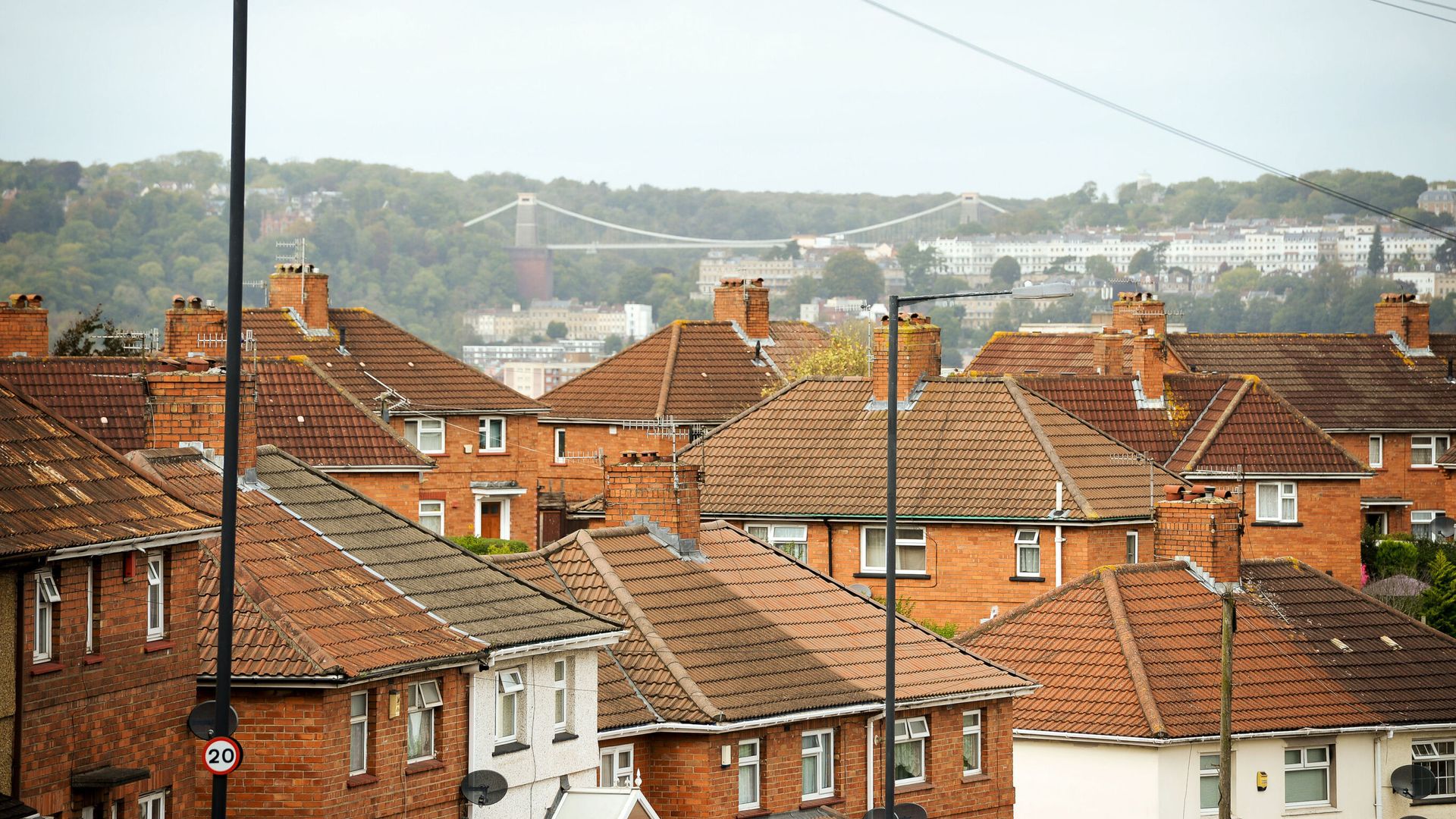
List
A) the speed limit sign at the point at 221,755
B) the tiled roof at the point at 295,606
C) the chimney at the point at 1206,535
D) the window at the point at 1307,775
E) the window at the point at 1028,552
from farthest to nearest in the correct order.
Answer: the window at the point at 1028,552 → the chimney at the point at 1206,535 → the window at the point at 1307,775 → the tiled roof at the point at 295,606 → the speed limit sign at the point at 221,755

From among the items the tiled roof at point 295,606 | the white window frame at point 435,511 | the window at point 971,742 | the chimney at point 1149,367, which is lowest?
the window at point 971,742

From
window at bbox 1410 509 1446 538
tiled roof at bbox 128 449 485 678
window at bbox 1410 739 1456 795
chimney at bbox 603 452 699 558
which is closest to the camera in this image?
tiled roof at bbox 128 449 485 678

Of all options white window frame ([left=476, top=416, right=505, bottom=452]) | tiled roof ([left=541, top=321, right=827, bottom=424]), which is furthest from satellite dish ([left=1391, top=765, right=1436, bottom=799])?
white window frame ([left=476, top=416, right=505, bottom=452])

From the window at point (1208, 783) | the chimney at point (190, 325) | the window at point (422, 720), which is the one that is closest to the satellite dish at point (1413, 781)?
the window at point (1208, 783)

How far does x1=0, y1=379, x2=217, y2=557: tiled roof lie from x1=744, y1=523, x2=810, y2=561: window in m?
27.7

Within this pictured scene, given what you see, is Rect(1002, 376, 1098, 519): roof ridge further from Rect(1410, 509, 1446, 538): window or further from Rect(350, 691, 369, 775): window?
Rect(1410, 509, 1446, 538): window

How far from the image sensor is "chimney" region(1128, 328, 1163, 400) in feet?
210

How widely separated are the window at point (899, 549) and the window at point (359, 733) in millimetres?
25812

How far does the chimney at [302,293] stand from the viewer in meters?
68.4

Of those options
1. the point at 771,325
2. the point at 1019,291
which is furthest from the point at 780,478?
the point at 771,325

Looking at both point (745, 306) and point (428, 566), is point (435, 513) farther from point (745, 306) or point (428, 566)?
point (428, 566)

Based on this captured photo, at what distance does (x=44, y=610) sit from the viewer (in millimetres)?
22266

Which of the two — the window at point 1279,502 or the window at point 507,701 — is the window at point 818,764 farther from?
the window at point 1279,502

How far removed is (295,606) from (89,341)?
146ft
